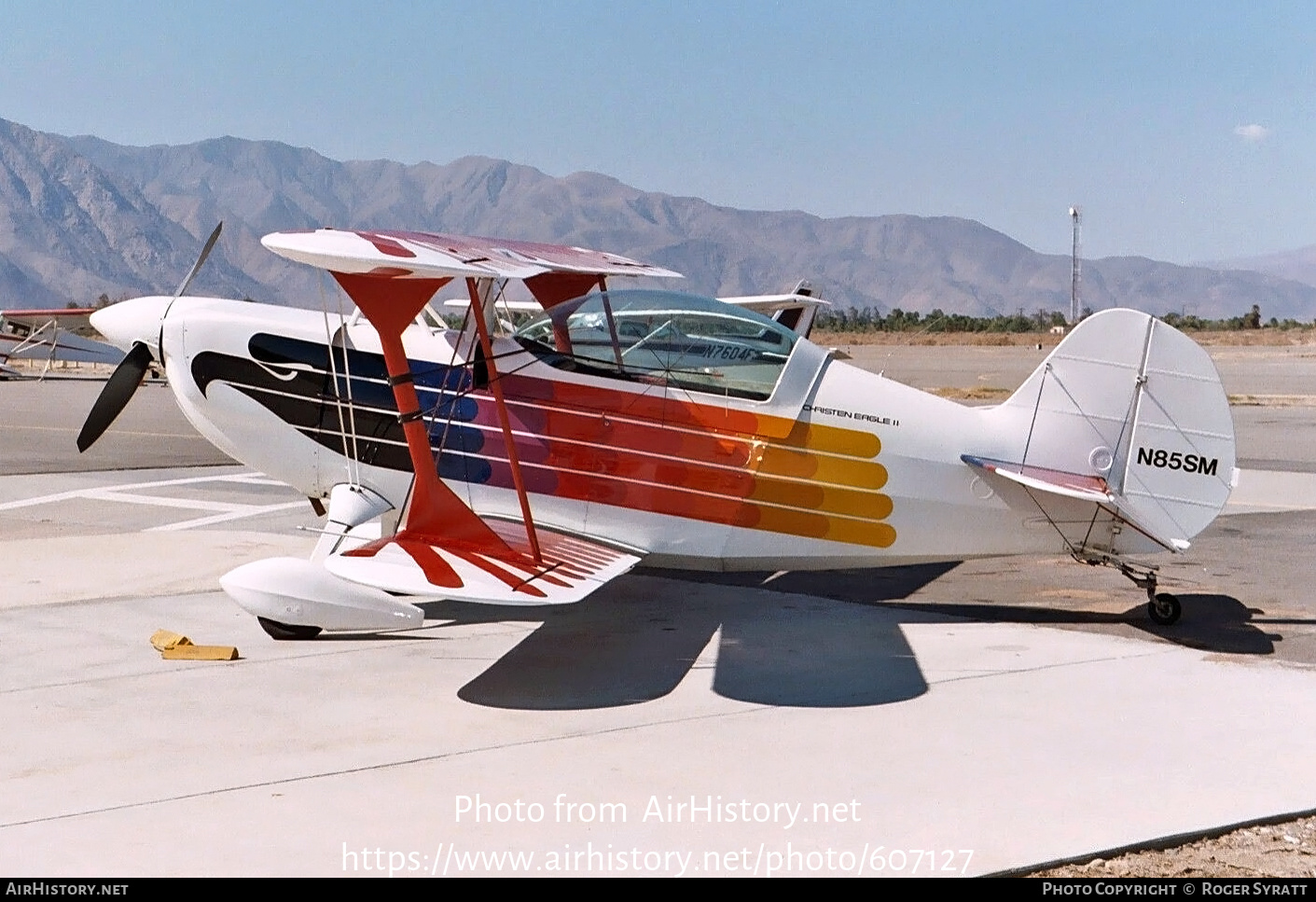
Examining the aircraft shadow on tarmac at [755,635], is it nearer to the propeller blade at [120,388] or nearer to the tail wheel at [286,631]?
the tail wheel at [286,631]

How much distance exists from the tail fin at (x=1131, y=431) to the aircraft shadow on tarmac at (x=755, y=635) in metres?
0.80

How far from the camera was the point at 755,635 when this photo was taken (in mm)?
8445

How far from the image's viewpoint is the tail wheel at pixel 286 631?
26.0 ft

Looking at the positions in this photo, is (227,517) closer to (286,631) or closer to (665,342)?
(286,631)

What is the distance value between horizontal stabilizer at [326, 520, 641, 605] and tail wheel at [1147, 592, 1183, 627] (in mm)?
3327

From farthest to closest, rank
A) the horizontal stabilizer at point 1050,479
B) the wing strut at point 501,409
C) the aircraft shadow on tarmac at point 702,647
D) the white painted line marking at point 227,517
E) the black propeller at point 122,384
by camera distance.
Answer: the white painted line marking at point 227,517 → the black propeller at point 122,384 → the horizontal stabilizer at point 1050,479 → the wing strut at point 501,409 → the aircraft shadow on tarmac at point 702,647

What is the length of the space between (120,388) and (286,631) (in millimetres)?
2611

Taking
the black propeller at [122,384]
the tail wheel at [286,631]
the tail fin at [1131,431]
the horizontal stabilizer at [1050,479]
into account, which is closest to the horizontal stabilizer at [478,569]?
the tail wheel at [286,631]

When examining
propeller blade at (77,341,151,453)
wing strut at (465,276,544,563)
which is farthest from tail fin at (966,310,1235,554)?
propeller blade at (77,341,151,453)

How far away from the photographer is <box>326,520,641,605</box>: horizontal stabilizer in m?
6.63

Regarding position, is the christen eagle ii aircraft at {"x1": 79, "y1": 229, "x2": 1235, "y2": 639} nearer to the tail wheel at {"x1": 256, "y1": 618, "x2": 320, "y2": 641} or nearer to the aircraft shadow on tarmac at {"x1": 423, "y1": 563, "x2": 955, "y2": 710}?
the aircraft shadow on tarmac at {"x1": 423, "y1": 563, "x2": 955, "y2": 710}

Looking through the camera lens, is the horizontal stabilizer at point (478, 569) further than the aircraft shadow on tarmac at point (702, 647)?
No
